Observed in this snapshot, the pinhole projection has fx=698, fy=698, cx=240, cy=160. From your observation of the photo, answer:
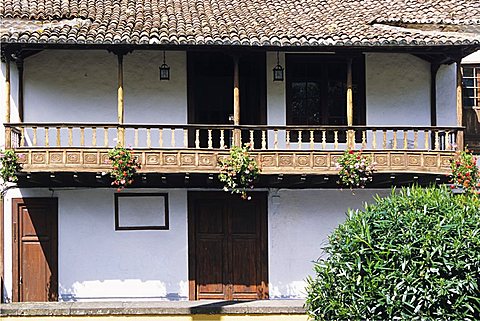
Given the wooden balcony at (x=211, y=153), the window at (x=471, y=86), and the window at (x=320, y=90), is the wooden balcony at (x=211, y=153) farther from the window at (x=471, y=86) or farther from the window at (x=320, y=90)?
the window at (x=471, y=86)

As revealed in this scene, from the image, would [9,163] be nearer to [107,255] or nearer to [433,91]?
[107,255]

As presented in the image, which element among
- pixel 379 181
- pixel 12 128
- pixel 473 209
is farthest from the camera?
pixel 379 181

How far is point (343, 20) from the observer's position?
14242 millimetres

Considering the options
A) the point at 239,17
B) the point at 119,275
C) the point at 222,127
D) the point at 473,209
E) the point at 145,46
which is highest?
the point at 239,17

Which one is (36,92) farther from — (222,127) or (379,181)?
(379,181)

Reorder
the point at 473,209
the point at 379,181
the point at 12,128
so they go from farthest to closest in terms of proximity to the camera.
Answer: the point at 379,181 → the point at 12,128 → the point at 473,209

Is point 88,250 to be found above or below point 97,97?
below

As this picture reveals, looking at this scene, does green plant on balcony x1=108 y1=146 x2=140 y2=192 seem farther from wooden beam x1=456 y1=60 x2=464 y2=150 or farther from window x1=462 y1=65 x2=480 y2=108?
window x1=462 y1=65 x2=480 y2=108

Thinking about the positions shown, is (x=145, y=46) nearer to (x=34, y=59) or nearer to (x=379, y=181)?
(x=34, y=59)

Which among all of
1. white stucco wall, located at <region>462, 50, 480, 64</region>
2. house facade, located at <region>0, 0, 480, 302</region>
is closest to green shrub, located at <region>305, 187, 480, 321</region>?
house facade, located at <region>0, 0, 480, 302</region>

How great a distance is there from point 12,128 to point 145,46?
9.15 feet

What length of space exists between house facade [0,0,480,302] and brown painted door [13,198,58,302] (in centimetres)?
3

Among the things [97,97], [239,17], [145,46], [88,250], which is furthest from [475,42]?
[88,250]

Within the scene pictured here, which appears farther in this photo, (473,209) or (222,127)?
(222,127)
